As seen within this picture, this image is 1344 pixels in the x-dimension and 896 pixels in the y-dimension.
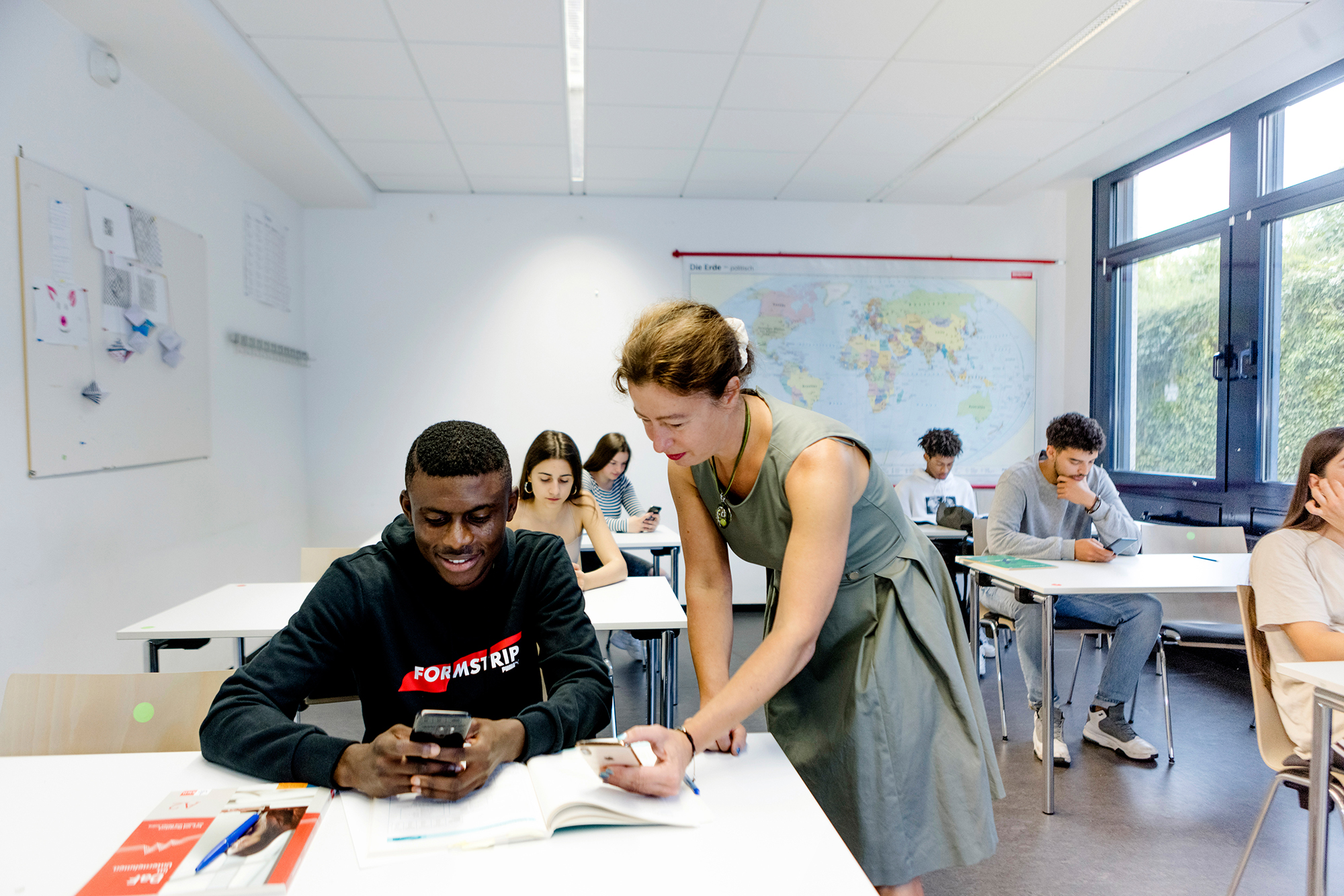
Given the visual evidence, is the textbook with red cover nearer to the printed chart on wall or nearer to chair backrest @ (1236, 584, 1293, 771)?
chair backrest @ (1236, 584, 1293, 771)

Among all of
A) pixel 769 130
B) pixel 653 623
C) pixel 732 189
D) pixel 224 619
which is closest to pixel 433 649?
pixel 653 623

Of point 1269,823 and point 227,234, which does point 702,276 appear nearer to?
point 227,234

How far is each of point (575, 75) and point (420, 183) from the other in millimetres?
1774

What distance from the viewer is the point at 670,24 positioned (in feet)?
9.20

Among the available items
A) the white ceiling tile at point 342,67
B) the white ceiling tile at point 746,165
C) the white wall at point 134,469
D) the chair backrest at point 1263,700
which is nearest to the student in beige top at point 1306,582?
the chair backrest at point 1263,700

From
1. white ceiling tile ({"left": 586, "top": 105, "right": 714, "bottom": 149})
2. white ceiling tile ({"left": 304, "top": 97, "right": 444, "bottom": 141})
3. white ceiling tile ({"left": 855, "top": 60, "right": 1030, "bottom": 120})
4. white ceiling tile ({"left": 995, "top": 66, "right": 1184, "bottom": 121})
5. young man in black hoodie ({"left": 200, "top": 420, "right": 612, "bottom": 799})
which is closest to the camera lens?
young man in black hoodie ({"left": 200, "top": 420, "right": 612, "bottom": 799})

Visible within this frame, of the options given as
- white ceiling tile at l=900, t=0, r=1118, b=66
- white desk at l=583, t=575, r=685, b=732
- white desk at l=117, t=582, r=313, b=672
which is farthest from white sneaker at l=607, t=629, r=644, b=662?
white ceiling tile at l=900, t=0, r=1118, b=66

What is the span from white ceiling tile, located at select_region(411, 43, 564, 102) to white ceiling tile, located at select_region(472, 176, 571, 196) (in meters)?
1.13

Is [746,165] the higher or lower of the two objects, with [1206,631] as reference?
higher

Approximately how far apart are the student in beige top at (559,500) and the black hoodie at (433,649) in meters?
1.49

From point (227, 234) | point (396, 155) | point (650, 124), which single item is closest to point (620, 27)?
point (650, 124)

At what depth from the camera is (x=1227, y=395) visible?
3.89 metres

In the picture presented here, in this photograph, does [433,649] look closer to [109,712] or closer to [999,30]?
[109,712]

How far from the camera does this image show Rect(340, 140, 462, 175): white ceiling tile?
3986 mm
